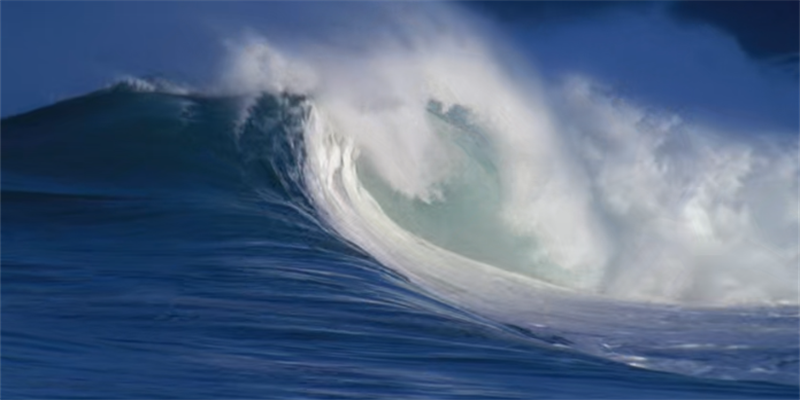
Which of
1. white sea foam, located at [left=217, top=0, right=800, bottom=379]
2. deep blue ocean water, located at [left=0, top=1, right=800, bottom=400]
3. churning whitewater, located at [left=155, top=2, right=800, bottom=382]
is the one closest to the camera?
deep blue ocean water, located at [left=0, top=1, right=800, bottom=400]

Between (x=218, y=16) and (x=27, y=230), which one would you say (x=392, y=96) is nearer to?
(x=218, y=16)

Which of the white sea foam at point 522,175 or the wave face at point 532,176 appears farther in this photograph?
the wave face at point 532,176

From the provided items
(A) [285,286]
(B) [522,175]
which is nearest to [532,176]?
(B) [522,175]

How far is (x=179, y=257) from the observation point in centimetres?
859

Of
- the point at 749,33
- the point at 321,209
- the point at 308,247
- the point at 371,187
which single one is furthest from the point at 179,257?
the point at 749,33

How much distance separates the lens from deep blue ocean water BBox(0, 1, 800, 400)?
6.36 metres

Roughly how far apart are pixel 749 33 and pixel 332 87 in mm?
5295

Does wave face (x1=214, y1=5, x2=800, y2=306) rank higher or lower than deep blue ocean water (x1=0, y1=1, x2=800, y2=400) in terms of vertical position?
higher

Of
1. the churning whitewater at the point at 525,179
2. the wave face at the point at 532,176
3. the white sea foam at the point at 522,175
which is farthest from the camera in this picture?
the wave face at the point at 532,176

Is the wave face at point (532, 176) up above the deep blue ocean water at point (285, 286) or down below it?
above

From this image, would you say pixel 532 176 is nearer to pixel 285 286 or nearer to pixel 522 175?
pixel 522 175

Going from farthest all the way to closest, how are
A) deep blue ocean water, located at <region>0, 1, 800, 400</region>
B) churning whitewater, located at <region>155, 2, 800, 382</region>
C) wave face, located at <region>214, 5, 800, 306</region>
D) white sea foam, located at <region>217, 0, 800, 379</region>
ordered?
1. wave face, located at <region>214, 5, 800, 306</region>
2. white sea foam, located at <region>217, 0, 800, 379</region>
3. churning whitewater, located at <region>155, 2, 800, 382</region>
4. deep blue ocean water, located at <region>0, 1, 800, 400</region>

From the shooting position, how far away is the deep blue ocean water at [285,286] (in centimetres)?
636

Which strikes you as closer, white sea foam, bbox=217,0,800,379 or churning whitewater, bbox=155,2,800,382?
churning whitewater, bbox=155,2,800,382
